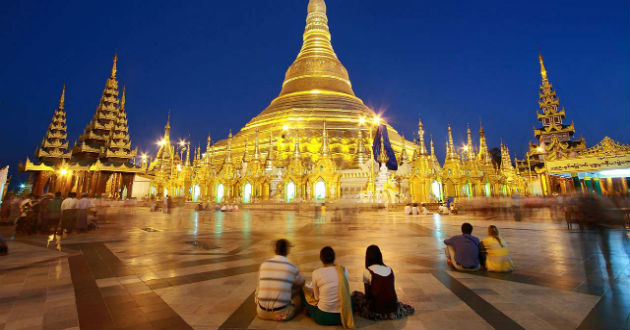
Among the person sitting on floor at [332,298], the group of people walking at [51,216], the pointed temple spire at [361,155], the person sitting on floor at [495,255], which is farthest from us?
the pointed temple spire at [361,155]

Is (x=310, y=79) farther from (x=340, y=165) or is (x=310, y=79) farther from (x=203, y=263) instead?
(x=203, y=263)

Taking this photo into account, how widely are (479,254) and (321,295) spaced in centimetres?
346

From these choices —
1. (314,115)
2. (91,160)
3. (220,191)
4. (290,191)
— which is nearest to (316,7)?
(314,115)

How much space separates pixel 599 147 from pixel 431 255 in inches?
867

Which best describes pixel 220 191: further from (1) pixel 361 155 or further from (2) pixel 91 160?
(2) pixel 91 160

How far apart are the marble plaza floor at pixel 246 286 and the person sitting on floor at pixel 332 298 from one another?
18cm

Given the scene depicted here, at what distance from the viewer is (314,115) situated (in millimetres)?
33969

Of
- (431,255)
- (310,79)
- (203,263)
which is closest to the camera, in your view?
(203,263)

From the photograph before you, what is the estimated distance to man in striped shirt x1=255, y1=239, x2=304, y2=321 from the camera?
2986 mm

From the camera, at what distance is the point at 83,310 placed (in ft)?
10.6

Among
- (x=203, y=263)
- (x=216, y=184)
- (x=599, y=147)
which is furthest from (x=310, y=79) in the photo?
(x=203, y=263)

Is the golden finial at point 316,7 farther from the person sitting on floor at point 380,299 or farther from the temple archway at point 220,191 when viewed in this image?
the person sitting on floor at point 380,299

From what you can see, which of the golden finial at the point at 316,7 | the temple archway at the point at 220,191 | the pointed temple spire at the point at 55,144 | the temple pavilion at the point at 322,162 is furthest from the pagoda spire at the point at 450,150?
the pointed temple spire at the point at 55,144

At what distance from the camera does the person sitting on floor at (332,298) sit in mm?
2824
